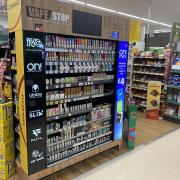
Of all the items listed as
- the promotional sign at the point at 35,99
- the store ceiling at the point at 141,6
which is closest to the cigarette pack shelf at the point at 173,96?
the promotional sign at the point at 35,99

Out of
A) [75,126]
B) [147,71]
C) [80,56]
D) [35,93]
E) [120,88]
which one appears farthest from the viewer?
[147,71]

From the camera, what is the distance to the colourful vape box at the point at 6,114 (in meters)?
2.67

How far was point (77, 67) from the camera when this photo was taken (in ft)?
9.51

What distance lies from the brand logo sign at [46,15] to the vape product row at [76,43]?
0.25 m

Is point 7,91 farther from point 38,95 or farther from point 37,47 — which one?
point 37,47

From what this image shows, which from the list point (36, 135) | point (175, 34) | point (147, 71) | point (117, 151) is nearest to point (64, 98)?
point (36, 135)

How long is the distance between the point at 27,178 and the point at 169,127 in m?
3.88

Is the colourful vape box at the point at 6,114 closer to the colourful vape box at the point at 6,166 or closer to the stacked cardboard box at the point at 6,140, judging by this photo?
the stacked cardboard box at the point at 6,140

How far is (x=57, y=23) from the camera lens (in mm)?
2422

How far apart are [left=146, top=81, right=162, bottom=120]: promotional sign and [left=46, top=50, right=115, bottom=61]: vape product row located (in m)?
2.80

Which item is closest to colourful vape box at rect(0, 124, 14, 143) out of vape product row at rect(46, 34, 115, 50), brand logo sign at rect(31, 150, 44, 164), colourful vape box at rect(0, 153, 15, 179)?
colourful vape box at rect(0, 153, 15, 179)

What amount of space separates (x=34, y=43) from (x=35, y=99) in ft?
2.33

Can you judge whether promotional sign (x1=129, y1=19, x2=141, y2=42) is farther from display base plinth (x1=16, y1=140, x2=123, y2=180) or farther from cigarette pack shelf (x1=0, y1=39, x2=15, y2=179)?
cigarette pack shelf (x1=0, y1=39, x2=15, y2=179)

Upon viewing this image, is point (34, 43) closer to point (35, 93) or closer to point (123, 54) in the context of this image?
point (35, 93)
